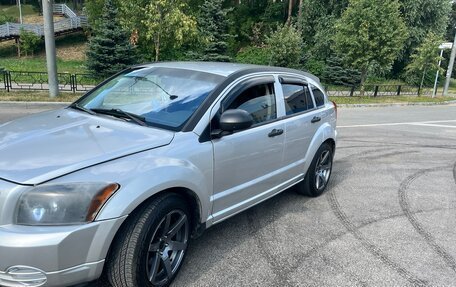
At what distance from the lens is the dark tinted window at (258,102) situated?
377cm

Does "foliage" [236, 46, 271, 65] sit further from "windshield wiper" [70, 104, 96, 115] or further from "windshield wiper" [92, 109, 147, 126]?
"windshield wiper" [92, 109, 147, 126]

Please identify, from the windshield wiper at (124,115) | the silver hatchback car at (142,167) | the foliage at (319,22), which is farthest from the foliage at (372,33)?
the windshield wiper at (124,115)

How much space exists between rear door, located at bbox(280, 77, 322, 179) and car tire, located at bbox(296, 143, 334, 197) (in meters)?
0.25

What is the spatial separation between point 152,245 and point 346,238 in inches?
87.8

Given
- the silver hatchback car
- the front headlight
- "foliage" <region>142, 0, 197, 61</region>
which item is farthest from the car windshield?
"foliage" <region>142, 0, 197, 61</region>

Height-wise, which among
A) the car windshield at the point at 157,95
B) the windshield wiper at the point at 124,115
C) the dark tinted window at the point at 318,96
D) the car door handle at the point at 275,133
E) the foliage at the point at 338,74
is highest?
the car windshield at the point at 157,95

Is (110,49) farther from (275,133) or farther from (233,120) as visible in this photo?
(233,120)

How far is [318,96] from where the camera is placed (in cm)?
527

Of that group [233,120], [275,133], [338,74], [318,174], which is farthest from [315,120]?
[338,74]

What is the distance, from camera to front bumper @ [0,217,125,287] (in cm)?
228

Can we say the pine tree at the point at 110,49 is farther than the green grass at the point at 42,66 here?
No

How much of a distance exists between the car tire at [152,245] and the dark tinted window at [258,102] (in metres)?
1.16

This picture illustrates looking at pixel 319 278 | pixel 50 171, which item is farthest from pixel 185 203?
pixel 319 278

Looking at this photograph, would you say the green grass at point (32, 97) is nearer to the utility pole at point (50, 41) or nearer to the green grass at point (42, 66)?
the utility pole at point (50, 41)
